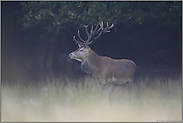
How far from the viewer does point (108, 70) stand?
6.69 m

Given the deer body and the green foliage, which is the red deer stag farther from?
the green foliage

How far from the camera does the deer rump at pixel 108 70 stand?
21.8ft

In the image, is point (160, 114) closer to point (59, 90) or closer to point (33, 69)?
point (59, 90)

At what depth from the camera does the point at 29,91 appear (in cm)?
739

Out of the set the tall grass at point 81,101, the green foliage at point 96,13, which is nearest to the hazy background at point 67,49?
the green foliage at point 96,13

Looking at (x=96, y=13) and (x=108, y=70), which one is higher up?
(x=96, y=13)

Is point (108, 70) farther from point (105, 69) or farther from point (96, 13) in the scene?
point (96, 13)

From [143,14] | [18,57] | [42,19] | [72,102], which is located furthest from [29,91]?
[143,14]

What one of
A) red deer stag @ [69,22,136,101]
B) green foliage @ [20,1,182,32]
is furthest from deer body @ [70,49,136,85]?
green foliage @ [20,1,182,32]

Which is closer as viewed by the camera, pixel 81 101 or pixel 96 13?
pixel 81 101

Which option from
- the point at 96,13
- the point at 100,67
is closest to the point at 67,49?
the point at 96,13

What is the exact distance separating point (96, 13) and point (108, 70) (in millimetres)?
3547

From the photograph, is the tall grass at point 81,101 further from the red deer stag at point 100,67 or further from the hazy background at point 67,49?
the hazy background at point 67,49

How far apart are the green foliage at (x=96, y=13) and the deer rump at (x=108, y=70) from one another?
3027 mm
